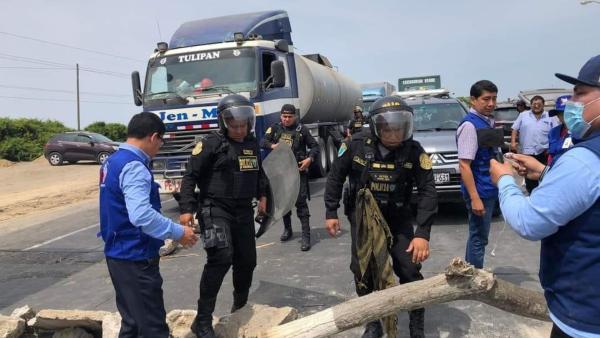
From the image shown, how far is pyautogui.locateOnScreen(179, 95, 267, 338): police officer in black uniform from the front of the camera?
12.6 ft

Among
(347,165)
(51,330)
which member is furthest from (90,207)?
(347,165)

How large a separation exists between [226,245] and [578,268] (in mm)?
2542

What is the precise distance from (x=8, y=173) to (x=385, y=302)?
22.1 meters

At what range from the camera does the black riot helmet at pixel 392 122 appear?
11.9ft

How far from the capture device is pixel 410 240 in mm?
3756

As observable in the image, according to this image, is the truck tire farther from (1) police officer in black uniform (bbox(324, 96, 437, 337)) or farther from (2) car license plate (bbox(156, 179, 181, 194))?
(1) police officer in black uniform (bbox(324, 96, 437, 337))

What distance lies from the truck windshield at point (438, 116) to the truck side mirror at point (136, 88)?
201 inches

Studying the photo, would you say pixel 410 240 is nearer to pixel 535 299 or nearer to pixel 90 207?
pixel 535 299

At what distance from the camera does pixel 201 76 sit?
29.6 feet

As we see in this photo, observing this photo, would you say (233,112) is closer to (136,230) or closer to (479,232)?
(136,230)

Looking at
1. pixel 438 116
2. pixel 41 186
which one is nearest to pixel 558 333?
pixel 438 116

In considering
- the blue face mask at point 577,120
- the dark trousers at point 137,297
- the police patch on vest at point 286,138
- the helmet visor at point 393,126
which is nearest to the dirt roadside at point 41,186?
the police patch on vest at point 286,138

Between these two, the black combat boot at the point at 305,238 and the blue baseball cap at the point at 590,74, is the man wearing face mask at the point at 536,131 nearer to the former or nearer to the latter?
the black combat boot at the point at 305,238

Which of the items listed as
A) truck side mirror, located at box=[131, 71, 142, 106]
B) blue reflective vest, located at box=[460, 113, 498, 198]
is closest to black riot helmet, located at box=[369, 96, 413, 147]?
blue reflective vest, located at box=[460, 113, 498, 198]
